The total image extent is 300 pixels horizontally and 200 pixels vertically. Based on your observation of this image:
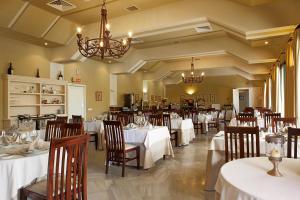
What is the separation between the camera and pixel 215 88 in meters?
17.4

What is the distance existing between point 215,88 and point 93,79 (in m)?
10.1

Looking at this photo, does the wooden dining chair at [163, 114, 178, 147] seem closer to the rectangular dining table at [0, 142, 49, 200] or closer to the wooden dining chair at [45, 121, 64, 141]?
the wooden dining chair at [45, 121, 64, 141]

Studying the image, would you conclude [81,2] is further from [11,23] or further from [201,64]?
[201,64]

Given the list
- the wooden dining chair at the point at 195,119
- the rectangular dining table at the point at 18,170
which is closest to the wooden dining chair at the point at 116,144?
the rectangular dining table at the point at 18,170

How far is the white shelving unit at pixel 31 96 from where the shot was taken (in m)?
6.75

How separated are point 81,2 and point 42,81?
10.7ft

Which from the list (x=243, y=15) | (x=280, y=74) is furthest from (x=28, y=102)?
(x=280, y=74)

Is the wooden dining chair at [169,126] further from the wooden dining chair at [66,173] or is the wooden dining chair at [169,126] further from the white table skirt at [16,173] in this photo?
the white table skirt at [16,173]

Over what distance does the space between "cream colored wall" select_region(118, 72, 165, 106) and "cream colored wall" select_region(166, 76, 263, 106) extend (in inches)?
75.0

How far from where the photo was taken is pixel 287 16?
195 inches

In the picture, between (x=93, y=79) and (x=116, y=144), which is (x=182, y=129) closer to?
(x=116, y=144)

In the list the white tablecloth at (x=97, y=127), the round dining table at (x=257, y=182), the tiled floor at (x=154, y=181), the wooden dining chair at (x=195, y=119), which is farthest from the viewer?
the wooden dining chair at (x=195, y=119)

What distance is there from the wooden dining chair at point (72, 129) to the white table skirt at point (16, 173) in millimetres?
853

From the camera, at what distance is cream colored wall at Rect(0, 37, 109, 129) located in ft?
23.0
